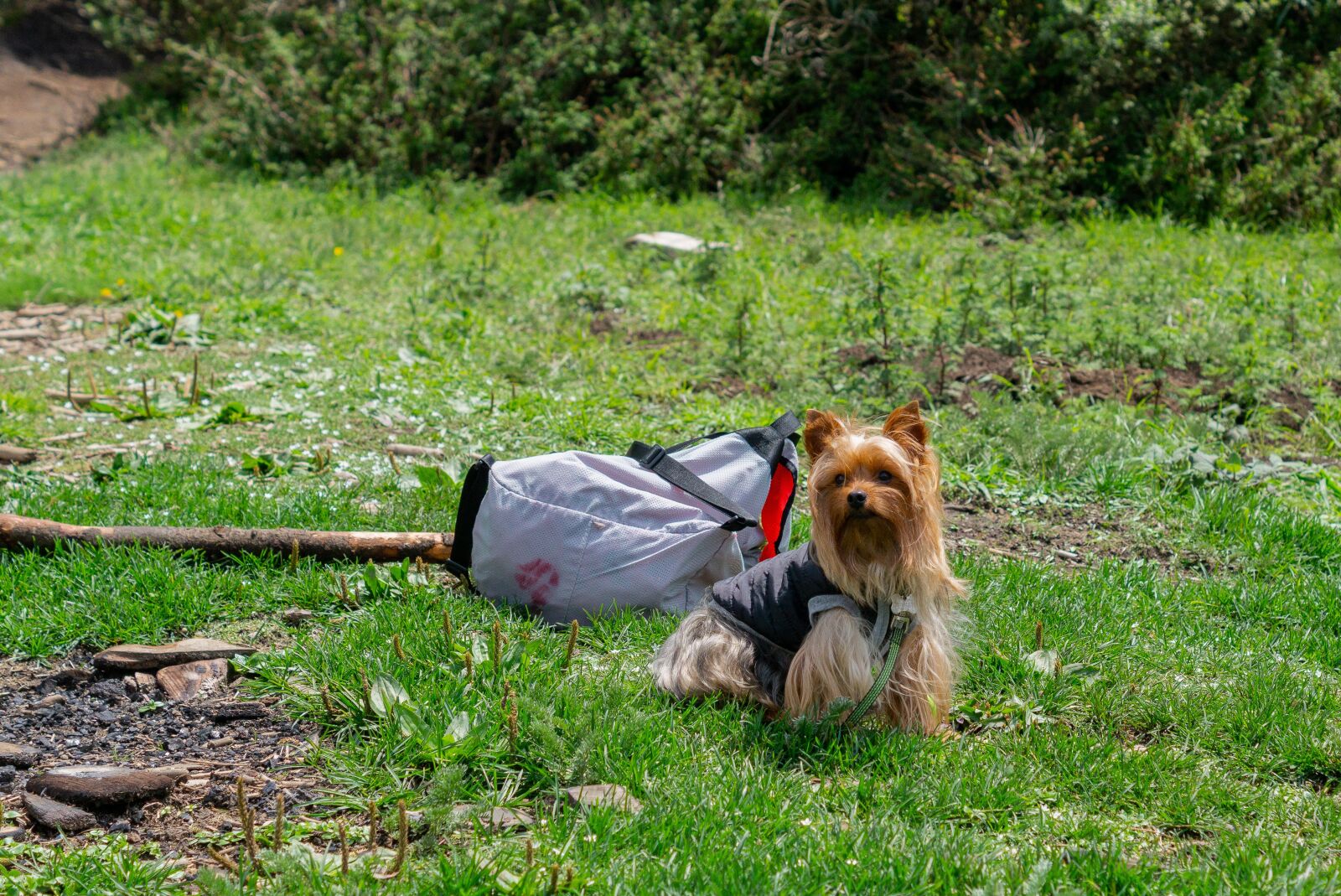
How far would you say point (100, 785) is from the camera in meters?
3.21

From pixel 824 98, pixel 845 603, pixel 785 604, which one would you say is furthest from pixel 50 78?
pixel 845 603

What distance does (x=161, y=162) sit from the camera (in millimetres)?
14320

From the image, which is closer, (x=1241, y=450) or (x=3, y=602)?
(x=3, y=602)

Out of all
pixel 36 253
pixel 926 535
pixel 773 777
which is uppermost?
pixel 926 535

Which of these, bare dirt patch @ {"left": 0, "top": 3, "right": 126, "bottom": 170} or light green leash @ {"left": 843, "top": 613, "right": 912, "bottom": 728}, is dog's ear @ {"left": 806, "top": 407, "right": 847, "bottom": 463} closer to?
light green leash @ {"left": 843, "top": 613, "right": 912, "bottom": 728}

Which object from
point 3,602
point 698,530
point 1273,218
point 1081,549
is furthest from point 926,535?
point 1273,218

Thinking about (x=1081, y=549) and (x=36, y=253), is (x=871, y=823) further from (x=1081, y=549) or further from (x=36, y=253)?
(x=36, y=253)

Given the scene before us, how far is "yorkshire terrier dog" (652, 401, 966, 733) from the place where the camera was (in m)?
3.45

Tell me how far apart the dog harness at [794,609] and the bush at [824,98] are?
24.4ft

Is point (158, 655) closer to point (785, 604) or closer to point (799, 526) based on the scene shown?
point (785, 604)

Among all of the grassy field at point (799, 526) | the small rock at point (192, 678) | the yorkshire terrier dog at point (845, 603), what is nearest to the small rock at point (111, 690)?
the small rock at point (192, 678)

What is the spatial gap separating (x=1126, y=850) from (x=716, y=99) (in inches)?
432

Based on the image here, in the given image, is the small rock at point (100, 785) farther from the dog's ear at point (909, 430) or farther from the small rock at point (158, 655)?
the dog's ear at point (909, 430)

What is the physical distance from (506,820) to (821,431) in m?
1.46
